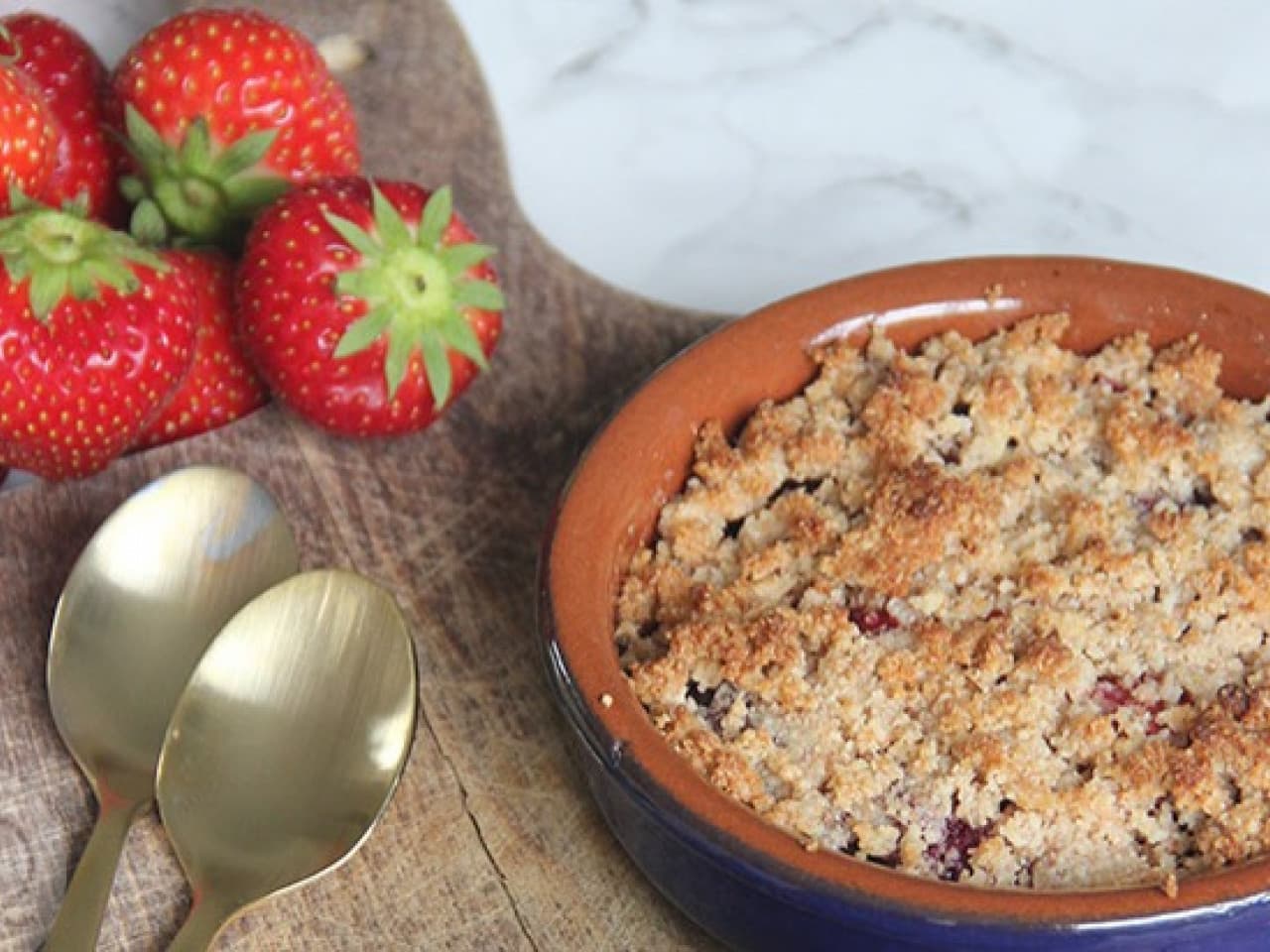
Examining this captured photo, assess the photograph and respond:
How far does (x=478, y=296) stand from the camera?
58.9 inches

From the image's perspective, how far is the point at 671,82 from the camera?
2.17 metres

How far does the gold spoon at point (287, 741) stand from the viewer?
4.23 ft

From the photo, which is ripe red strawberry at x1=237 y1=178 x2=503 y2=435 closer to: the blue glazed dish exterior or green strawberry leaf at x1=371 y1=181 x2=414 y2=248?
green strawberry leaf at x1=371 y1=181 x2=414 y2=248

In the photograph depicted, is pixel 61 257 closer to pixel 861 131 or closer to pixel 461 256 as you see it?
pixel 461 256

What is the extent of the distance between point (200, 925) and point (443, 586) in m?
0.35

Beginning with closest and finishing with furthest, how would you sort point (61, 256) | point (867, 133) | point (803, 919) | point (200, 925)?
point (803, 919) → point (200, 925) → point (61, 256) → point (867, 133)

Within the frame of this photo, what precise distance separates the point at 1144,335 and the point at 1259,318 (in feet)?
0.27

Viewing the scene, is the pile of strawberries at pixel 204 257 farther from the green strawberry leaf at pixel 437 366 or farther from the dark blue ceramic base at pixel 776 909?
the dark blue ceramic base at pixel 776 909

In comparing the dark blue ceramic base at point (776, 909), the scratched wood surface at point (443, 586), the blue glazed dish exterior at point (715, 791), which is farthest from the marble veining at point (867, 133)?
the dark blue ceramic base at point (776, 909)

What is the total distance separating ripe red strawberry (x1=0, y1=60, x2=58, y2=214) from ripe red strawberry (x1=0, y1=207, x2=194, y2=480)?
0.04 m

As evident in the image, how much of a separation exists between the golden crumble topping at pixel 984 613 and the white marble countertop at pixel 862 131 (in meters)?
0.49

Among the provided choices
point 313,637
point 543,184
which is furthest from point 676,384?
point 543,184

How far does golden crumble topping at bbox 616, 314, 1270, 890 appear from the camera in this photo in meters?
1.17

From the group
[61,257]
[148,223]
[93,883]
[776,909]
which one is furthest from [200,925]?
[148,223]
